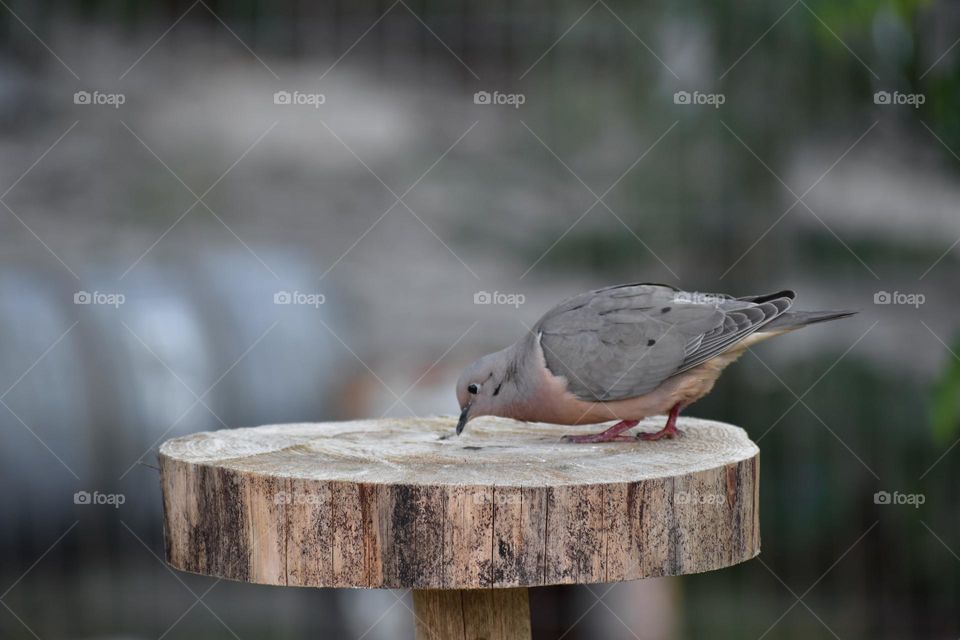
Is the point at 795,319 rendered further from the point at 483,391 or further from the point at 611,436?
the point at 483,391

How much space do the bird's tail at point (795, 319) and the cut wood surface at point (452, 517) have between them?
1.84 ft

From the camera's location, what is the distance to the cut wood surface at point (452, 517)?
6.63 ft

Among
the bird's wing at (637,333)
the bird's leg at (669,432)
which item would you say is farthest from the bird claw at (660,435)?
the bird's wing at (637,333)

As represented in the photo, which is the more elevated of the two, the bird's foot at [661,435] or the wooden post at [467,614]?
the bird's foot at [661,435]

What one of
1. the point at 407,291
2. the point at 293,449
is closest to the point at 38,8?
the point at 407,291

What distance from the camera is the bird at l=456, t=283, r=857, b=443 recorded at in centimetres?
270

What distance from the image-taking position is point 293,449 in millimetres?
2432

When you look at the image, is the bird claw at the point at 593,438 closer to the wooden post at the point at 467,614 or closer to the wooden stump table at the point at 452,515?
the wooden stump table at the point at 452,515

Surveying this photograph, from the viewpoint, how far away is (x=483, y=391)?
276 cm

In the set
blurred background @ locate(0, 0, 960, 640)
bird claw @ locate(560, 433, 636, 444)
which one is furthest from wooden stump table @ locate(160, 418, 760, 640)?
blurred background @ locate(0, 0, 960, 640)

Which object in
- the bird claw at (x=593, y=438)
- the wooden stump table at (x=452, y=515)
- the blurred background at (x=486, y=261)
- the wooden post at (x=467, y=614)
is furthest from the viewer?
the blurred background at (x=486, y=261)

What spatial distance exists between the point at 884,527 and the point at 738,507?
2727mm

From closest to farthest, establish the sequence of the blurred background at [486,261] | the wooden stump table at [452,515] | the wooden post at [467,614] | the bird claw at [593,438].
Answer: the wooden stump table at [452,515], the wooden post at [467,614], the bird claw at [593,438], the blurred background at [486,261]

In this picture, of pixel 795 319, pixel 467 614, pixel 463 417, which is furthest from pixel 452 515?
pixel 795 319
